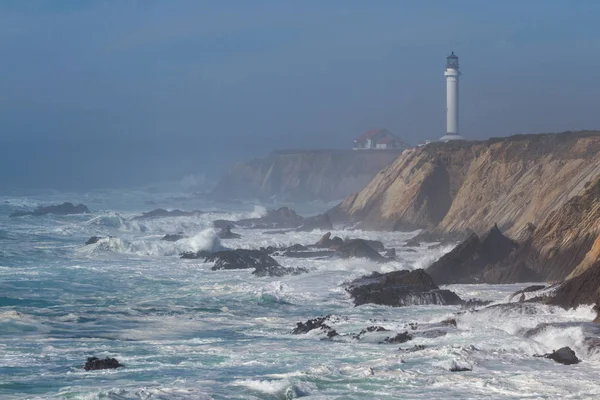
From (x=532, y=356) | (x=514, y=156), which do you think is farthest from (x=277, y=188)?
(x=532, y=356)

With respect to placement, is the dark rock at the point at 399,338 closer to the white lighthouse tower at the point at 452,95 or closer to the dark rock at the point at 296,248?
the dark rock at the point at 296,248

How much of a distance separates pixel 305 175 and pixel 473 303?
96.3 m

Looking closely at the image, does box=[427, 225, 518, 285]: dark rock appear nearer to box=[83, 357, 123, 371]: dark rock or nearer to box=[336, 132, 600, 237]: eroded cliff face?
box=[336, 132, 600, 237]: eroded cliff face

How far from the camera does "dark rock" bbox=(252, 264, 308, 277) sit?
4684 centimetres

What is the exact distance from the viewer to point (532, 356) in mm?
26406

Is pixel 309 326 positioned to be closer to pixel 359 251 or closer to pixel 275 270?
pixel 275 270

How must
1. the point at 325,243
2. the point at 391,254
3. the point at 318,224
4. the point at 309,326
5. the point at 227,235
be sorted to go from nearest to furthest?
the point at 309,326 < the point at 391,254 < the point at 325,243 < the point at 227,235 < the point at 318,224

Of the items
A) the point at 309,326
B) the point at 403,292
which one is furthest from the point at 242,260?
the point at 309,326

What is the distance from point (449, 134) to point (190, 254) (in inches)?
1716

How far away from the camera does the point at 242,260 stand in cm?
5059

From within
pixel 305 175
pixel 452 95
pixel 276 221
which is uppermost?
pixel 452 95

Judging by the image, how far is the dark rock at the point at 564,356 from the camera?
25.5m

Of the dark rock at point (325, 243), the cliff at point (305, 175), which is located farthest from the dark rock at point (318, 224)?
the cliff at point (305, 175)

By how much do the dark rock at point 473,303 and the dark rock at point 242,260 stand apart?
1447 centimetres
